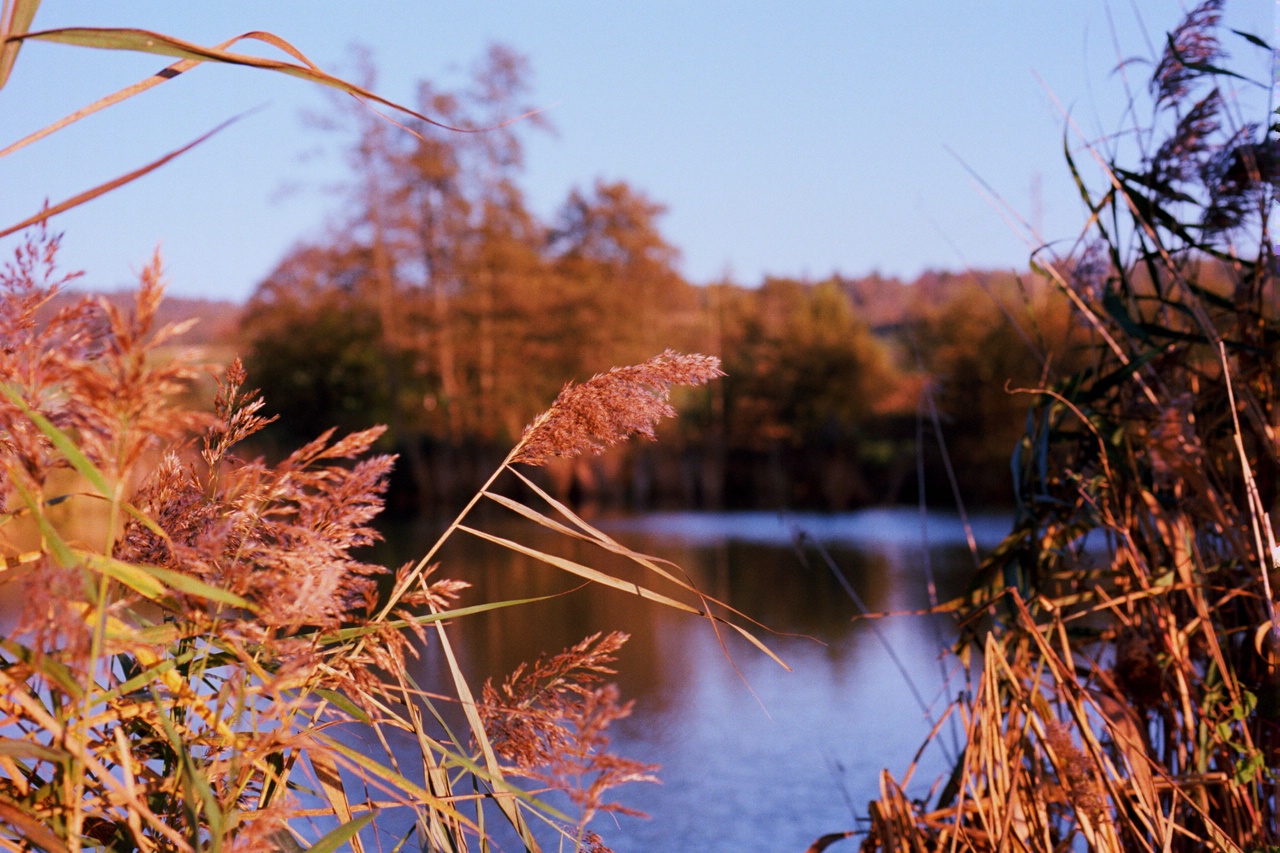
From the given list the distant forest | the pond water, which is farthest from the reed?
the distant forest

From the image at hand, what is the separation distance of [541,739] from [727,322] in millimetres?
14380

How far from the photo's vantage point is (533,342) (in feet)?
42.1

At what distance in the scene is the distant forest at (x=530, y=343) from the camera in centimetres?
1107

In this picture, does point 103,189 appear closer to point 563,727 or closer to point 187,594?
point 187,594

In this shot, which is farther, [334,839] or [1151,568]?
[1151,568]

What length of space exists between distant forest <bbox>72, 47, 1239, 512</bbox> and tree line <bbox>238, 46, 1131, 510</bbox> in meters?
0.03

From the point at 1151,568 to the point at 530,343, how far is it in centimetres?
1197

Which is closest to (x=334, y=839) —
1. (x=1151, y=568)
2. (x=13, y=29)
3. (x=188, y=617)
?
(x=188, y=617)

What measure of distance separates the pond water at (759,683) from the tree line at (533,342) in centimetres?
546

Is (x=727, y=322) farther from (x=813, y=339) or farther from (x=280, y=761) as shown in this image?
(x=280, y=761)

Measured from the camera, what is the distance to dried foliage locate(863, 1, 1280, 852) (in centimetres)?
90

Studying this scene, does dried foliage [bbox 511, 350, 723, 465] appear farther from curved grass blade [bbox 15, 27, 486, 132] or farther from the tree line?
the tree line

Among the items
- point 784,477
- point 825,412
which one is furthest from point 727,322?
point 784,477

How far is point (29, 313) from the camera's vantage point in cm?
47
